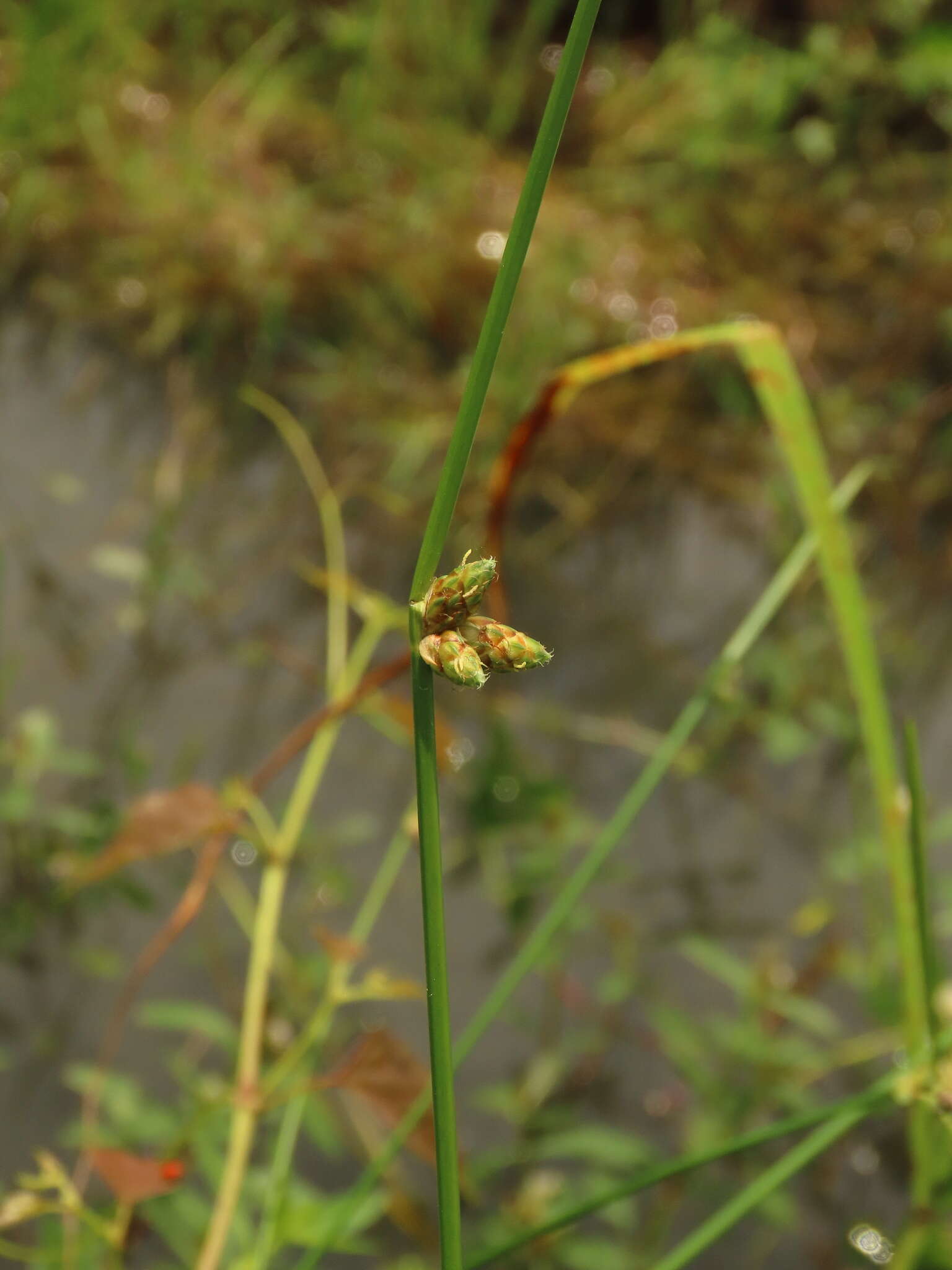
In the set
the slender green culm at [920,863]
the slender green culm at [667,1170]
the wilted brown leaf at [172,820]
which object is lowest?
the wilted brown leaf at [172,820]

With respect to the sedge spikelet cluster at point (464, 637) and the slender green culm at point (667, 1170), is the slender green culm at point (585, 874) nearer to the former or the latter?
the slender green culm at point (667, 1170)

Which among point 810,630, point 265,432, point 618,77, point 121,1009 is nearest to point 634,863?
point 810,630

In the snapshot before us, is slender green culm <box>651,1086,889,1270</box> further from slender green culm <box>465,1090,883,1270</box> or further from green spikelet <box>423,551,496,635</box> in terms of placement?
green spikelet <box>423,551,496,635</box>

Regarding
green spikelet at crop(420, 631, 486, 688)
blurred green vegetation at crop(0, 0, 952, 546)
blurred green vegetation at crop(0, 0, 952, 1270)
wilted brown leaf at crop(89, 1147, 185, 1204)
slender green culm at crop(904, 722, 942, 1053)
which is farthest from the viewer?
blurred green vegetation at crop(0, 0, 952, 546)

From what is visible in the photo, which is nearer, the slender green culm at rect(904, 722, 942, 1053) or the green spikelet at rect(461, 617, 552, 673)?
the green spikelet at rect(461, 617, 552, 673)

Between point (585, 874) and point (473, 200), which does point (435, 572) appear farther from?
point (473, 200)

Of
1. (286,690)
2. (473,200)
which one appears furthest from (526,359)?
(286,690)

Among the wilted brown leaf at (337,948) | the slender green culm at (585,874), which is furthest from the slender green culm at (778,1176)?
the wilted brown leaf at (337,948)

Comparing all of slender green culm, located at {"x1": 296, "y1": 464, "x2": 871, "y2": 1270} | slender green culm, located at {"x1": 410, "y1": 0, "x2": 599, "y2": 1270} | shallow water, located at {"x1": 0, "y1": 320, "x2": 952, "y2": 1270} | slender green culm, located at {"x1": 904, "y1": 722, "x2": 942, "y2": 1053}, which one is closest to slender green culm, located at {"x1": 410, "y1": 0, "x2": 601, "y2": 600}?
slender green culm, located at {"x1": 410, "y1": 0, "x2": 599, "y2": 1270}
